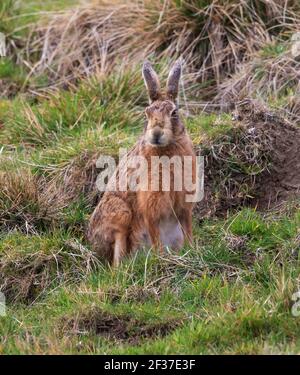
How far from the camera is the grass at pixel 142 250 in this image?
269 inches

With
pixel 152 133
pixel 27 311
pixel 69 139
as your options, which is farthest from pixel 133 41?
pixel 27 311

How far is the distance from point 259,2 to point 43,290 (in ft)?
15.4

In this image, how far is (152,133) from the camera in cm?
785

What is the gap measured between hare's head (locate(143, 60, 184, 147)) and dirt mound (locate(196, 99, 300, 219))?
1074 mm

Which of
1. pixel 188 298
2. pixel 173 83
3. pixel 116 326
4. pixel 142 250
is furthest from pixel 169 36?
pixel 116 326

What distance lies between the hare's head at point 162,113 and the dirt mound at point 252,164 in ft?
3.52

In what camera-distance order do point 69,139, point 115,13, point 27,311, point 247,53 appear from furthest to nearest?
point 115,13 → point 247,53 → point 69,139 → point 27,311

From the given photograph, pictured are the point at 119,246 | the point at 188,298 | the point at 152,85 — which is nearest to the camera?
the point at 188,298

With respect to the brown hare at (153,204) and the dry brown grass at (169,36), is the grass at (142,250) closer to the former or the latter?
the dry brown grass at (169,36)

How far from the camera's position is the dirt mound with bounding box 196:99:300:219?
898cm

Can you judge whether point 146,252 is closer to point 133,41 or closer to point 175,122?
point 175,122

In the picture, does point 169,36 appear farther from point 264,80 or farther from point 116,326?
point 116,326

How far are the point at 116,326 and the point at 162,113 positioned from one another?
1729 millimetres

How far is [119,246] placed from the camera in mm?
8328
